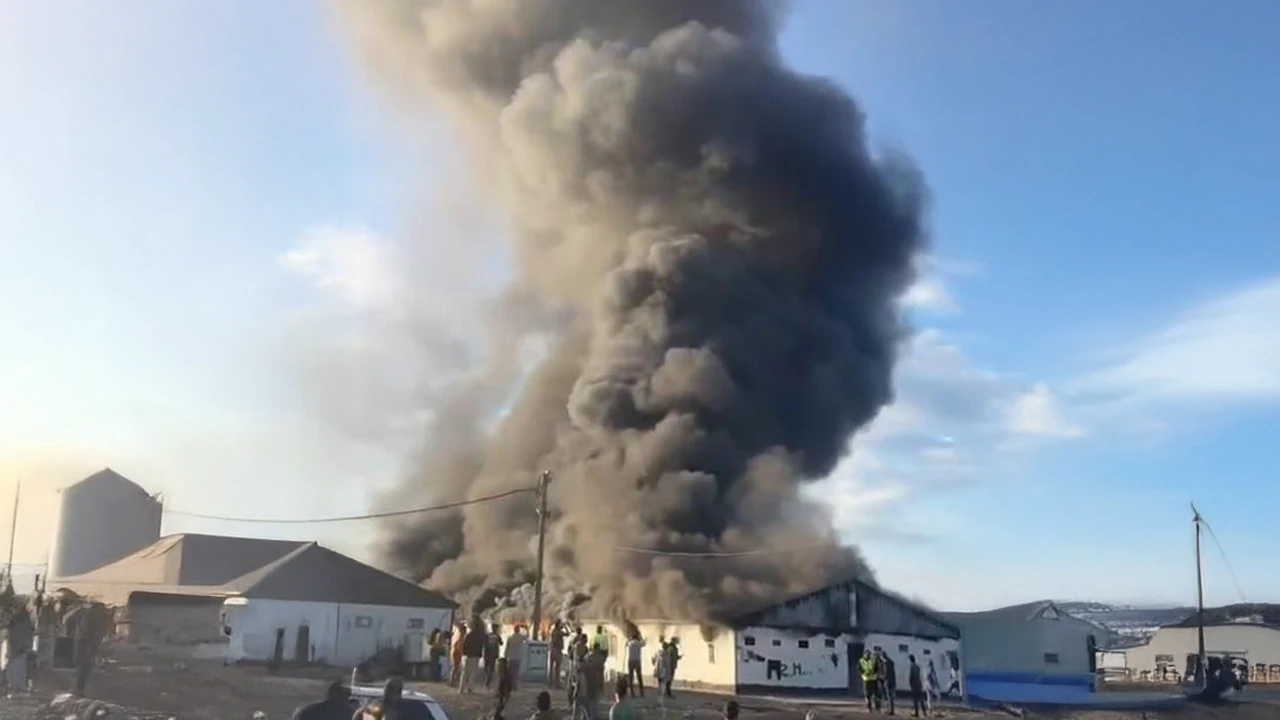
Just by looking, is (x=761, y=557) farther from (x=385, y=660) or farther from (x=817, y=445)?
(x=385, y=660)

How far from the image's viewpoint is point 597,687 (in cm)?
1877

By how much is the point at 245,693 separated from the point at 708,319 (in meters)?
24.9

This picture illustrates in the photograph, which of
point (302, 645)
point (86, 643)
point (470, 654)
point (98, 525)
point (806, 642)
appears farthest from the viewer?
point (98, 525)

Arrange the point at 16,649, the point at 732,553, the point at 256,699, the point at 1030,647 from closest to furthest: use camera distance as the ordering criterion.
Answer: the point at 16,649 → the point at 256,699 → the point at 732,553 → the point at 1030,647

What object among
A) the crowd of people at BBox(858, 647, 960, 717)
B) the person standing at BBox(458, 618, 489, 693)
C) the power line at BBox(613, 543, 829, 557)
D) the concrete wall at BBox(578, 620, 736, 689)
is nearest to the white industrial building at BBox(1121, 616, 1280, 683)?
the power line at BBox(613, 543, 829, 557)

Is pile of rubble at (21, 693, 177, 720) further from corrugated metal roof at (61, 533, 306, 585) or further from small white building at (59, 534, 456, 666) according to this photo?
corrugated metal roof at (61, 533, 306, 585)

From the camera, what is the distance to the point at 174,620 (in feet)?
111

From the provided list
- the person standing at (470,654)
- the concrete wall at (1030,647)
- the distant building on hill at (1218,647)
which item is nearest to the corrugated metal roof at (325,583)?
the person standing at (470,654)

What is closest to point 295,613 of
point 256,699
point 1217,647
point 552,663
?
point 552,663

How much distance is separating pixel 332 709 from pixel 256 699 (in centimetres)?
1335

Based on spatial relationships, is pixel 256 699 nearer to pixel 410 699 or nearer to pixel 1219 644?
pixel 410 699

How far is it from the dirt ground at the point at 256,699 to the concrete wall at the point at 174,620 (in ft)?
A: 10.5

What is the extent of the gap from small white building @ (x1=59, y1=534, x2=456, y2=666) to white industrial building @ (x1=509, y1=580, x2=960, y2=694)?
19.7ft

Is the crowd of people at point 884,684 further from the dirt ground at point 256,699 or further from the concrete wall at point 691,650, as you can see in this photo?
the concrete wall at point 691,650
